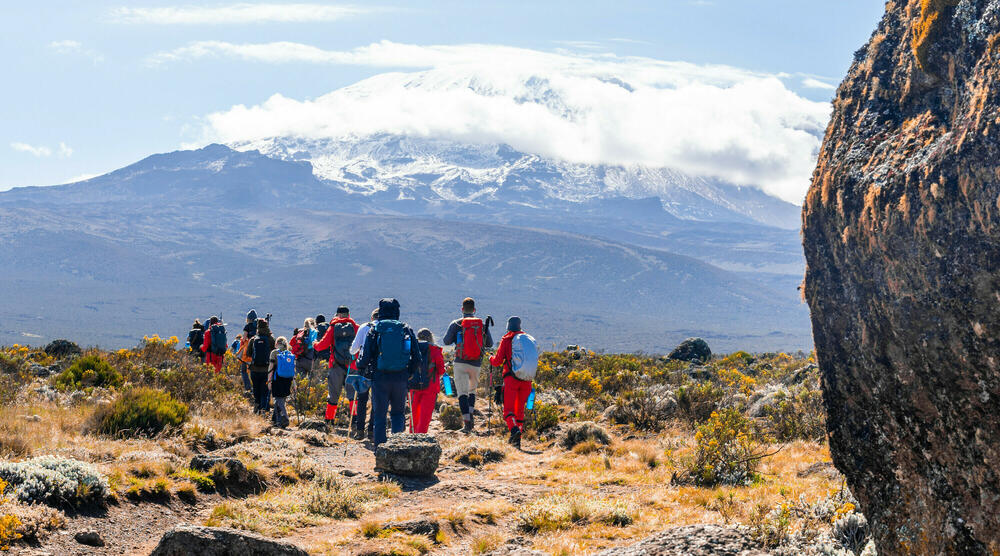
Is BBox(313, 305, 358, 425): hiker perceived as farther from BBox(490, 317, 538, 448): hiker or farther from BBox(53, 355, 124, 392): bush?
BBox(53, 355, 124, 392): bush

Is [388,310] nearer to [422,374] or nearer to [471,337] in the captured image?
[422,374]

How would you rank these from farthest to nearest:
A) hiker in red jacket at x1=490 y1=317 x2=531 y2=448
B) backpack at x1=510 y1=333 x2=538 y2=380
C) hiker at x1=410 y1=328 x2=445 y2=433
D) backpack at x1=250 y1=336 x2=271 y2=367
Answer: backpack at x1=250 y1=336 x2=271 y2=367 < hiker in red jacket at x1=490 y1=317 x2=531 y2=448 < backpack at x1=510 y1=333 x2=538 y2=380 < hiker at x1=410 y1=328 x2=445 y2=433

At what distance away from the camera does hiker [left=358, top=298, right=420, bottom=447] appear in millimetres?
9977

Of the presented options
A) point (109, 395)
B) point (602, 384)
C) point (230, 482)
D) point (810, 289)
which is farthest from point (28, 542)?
point (602, 384)

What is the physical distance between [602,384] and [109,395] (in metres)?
10.5

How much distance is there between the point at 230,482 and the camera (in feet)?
26.7

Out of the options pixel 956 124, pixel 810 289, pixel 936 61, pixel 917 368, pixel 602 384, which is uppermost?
pixel 936 61

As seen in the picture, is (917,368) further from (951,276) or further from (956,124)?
(956,124)

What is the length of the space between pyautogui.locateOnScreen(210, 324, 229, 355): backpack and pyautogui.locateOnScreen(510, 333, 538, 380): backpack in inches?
307

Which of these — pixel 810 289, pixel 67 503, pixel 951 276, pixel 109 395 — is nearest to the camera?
pixel 951 276

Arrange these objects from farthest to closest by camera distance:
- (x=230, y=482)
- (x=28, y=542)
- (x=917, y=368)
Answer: (x=230, y=482)
(x=28, y=542)
(x=917, y=368)

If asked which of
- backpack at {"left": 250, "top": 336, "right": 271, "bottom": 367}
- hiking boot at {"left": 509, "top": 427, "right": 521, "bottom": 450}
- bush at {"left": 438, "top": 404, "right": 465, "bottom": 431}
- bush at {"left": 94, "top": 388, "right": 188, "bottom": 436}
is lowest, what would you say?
bush at {"left": 438, "top": 404, "right": 465, "bottom": 431}

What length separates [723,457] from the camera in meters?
8.53

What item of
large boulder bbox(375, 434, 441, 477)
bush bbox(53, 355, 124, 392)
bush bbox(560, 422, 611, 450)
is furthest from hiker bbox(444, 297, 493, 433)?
bush bbox(53, 355, 124, 392)
